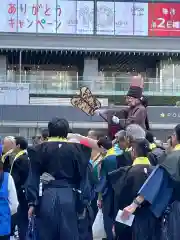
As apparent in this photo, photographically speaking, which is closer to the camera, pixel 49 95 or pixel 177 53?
pixel 49 95

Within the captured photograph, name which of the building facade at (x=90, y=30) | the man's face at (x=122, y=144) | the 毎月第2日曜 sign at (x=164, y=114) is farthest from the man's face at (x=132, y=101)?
the building facade at (x=90, y=30)

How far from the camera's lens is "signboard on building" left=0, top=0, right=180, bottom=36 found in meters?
41.1

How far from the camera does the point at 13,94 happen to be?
31.8 meters

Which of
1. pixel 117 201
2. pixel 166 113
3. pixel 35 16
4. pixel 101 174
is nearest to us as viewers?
pixel 117 201

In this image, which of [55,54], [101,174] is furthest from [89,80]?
[101,174]

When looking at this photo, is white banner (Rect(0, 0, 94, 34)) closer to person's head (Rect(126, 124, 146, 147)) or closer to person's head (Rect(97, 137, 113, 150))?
person's head (Rect(97, 137, 113, 150))

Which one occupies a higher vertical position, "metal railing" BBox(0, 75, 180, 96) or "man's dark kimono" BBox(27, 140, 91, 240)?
"metal railing" BBox(0, 75, 180, 96)

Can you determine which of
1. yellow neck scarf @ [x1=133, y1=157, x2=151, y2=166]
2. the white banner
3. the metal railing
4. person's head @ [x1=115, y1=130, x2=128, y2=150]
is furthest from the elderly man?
the white banner

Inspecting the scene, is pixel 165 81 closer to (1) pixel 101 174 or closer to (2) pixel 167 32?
(2) pixel 167 32

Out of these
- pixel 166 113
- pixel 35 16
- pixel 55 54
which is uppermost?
pixel 35 16

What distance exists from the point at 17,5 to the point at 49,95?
11.2 meters

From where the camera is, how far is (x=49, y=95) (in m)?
33.2

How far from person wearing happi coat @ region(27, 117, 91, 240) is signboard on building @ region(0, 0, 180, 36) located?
35.5 metres

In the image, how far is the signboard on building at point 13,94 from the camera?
103 ft
